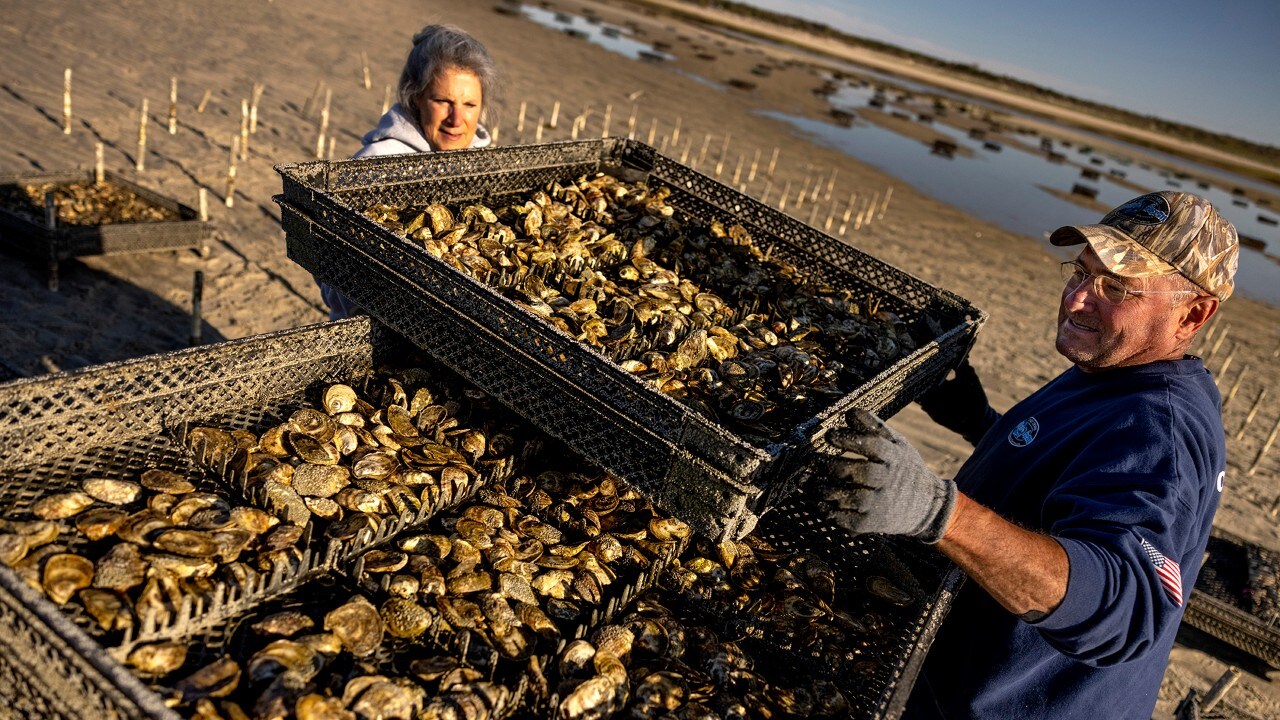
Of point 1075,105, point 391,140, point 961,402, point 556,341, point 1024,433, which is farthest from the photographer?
point 1075,105

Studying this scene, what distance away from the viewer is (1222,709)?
5.20 m

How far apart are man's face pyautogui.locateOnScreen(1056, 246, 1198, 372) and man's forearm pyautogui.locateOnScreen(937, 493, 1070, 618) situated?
34.4 inches

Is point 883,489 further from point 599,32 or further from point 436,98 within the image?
point 599,32

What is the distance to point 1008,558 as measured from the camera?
2.04m

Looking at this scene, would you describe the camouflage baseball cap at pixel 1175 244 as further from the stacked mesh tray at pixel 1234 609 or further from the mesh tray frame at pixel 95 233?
the mesh tray frame at pixel 95 233

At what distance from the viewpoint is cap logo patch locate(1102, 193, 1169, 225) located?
2.61 metres

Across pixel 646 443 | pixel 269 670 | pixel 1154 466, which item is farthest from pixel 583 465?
pixel 1154 466

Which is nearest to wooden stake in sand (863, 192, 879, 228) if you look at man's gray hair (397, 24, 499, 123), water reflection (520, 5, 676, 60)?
man's gray hair (397, 24, 499, 123)

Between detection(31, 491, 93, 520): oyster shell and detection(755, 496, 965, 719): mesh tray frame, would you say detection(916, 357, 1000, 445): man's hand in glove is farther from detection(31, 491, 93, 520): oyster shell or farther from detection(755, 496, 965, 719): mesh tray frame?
detection(31, 491, 93, 520): oyster shell

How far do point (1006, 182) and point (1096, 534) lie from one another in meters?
31.4

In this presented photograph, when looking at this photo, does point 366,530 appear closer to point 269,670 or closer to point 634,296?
point 269,670

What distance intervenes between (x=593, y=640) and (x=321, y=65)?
1985 centimetres

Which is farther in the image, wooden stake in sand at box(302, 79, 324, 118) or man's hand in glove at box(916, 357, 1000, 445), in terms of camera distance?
wooden stake in sand at box(302, 79, 324, 118)

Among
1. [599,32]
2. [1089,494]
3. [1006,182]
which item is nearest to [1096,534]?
[1089,494]
